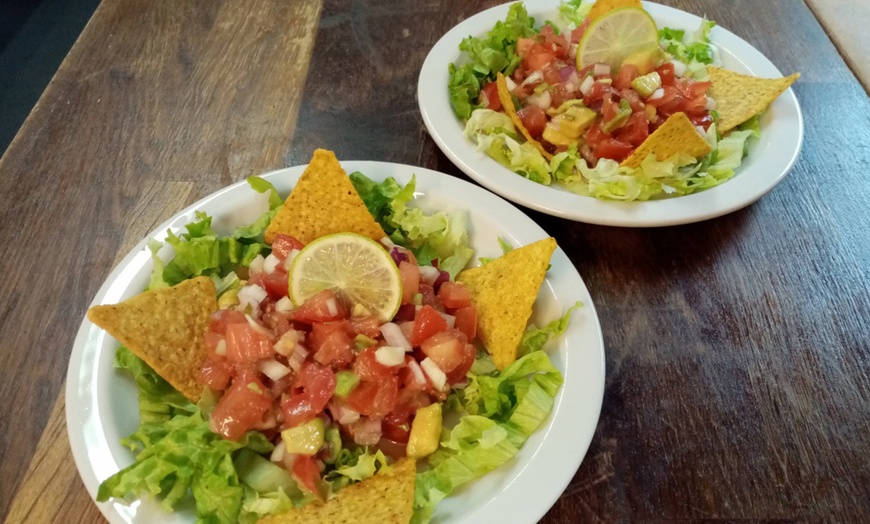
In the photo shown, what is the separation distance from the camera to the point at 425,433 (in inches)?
49.0

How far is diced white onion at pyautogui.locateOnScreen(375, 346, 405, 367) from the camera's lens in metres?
1.25

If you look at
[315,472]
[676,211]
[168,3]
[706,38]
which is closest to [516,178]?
[676,211]

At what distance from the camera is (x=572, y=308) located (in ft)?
4.50

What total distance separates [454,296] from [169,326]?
1.99ft

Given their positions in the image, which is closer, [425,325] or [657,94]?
[425,325]

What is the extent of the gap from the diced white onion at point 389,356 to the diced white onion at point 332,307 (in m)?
0.13

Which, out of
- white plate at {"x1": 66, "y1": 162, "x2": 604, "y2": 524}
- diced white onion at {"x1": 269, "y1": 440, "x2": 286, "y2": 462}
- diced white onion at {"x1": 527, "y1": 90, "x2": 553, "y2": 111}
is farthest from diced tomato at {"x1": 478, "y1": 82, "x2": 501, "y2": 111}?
diced white onion at {"x1": 269, "y1": 440, "x2": 286, "y2": 462}

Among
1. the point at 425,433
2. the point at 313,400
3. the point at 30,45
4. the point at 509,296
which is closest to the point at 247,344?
the point at 313,400

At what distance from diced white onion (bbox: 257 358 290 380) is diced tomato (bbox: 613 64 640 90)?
1438mm

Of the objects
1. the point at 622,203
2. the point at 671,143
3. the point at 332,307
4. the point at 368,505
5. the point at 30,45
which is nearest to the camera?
the point at 368,505

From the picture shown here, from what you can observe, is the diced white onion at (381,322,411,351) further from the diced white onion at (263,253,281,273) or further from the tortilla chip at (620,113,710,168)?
the tortilla chip at (620,113,710,168)

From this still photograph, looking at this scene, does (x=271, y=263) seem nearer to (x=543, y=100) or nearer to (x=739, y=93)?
(x=543, y=100)

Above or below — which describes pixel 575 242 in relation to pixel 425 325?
below

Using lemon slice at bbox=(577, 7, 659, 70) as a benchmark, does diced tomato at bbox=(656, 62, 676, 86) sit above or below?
below
